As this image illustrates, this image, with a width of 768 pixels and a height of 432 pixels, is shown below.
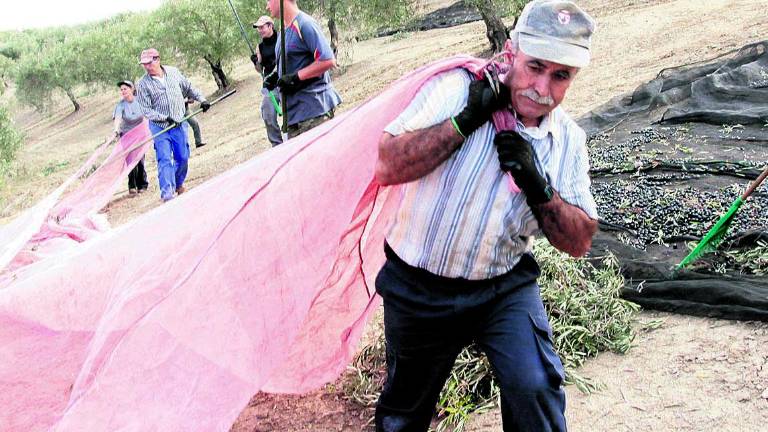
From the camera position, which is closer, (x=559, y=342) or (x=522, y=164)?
(x=522, y=164)

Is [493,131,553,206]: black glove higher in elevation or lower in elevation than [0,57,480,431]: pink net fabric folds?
higher

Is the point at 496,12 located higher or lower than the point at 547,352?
lower

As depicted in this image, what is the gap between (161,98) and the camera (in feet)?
27.2

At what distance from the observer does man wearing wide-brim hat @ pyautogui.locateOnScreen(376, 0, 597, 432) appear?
220cm

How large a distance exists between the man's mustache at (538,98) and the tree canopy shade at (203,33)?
19.2 meters

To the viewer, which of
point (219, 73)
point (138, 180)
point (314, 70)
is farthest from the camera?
point (219, 73)

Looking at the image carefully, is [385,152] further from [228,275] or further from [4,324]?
[4,324]

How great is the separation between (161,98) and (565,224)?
6924 millimetres

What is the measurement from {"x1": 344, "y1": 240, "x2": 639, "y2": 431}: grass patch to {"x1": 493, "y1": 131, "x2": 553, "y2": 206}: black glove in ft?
4.80

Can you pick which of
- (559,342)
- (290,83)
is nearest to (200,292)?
(559,342)

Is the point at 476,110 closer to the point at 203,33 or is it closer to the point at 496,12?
the point at 496,12

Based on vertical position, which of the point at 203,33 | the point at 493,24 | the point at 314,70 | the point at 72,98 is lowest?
the point at 72,98

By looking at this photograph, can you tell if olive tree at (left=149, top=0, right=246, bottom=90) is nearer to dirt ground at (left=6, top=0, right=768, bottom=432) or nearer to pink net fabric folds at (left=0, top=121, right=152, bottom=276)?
dirt ground at (left=6, top=0, right=768, bottom=432)

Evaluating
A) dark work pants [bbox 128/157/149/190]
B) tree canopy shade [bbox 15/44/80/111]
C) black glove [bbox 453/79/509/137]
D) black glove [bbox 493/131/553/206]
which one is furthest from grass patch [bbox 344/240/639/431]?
tree canopy shade [bbox 15/44/80/111]
